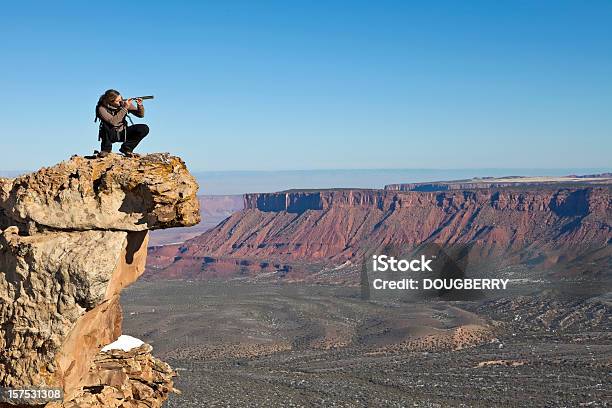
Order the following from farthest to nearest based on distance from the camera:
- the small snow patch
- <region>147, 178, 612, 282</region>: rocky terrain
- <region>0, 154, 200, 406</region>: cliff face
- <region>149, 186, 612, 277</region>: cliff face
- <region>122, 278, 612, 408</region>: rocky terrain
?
<region>149, 186, 612, 277</region>: cliff face < <region>147, 178, 612, 282</region>: rocky terrain < <region>122, 278, 612, 408</region>: rocky terrain < the small snow patch < <region>0, 154, 200, 406</region>: cliff face

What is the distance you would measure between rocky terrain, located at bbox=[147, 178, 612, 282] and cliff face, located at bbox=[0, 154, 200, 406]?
118 m

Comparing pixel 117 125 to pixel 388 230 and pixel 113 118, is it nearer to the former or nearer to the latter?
pixel 113 118

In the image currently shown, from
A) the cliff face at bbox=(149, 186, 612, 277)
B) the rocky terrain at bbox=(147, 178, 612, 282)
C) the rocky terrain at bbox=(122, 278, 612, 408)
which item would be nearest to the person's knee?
the rocky terrain at bbox=(122, 278, 612, 408)

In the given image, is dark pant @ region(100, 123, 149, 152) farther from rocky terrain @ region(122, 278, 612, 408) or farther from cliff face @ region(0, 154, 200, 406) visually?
rocky terrain @ region(122, 278, 612, 408)

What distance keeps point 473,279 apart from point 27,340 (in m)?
117

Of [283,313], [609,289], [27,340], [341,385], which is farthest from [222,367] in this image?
[609,289]

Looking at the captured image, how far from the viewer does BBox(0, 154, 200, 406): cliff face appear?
36.6ft

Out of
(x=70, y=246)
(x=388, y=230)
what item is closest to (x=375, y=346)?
(x=70, y=246)

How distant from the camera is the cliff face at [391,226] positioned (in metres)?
144

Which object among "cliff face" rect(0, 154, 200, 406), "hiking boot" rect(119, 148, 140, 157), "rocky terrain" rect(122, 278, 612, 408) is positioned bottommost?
"rocky terrain" rect(122, 278, 612, 408)

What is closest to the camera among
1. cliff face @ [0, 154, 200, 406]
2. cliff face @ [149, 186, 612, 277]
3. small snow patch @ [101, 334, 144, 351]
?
cliff face @ [0, 154, 200, 406]

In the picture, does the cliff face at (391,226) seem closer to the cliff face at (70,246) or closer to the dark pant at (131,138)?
the dark pant at (131,138)

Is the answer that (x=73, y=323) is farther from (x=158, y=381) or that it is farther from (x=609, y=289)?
(x=609, y=289)

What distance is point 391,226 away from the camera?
166125 millimetres
